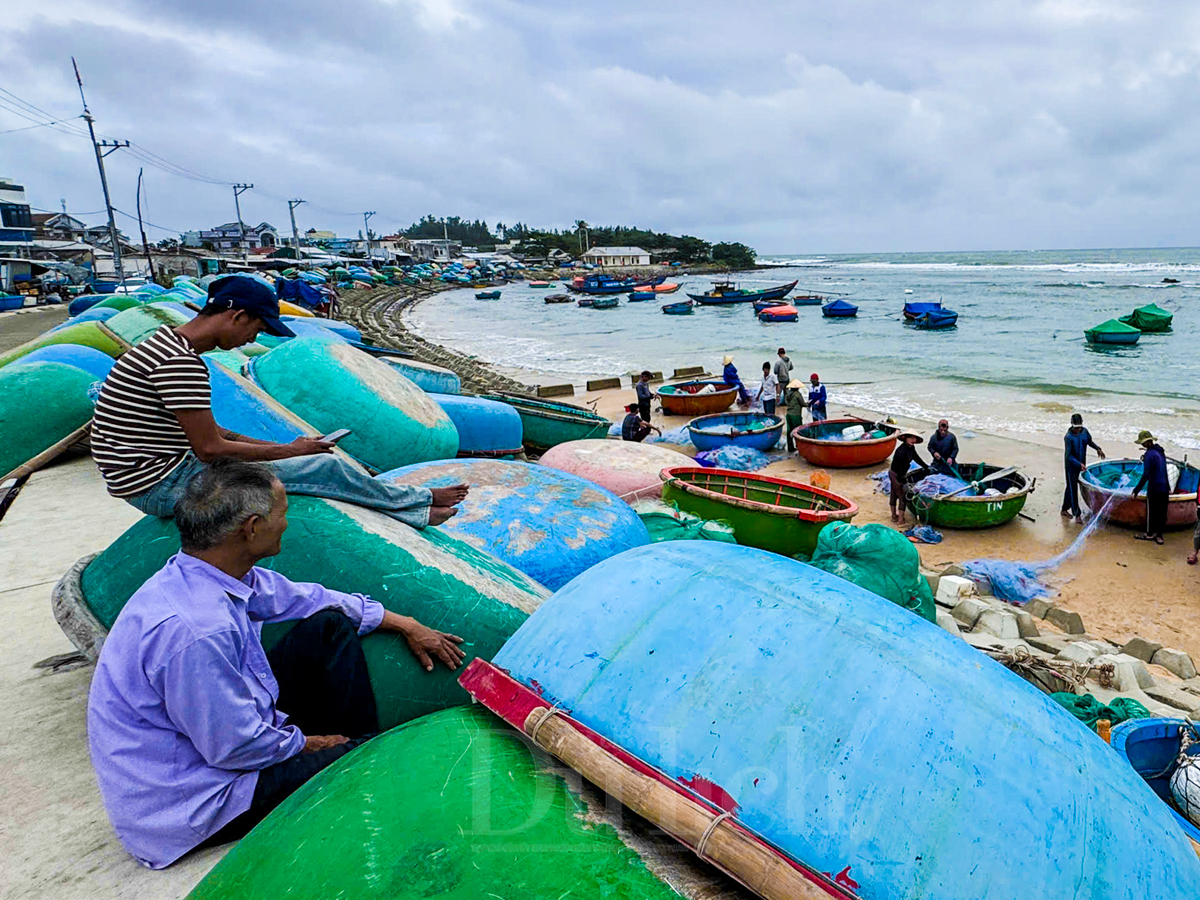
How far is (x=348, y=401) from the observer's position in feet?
22.1

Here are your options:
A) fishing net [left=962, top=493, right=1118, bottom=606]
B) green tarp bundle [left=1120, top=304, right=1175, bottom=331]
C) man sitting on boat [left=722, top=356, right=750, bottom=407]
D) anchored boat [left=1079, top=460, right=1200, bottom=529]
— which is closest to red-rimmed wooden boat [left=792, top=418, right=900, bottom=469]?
anchored boat [left=1079, top=460, right=1200, bottom=529]

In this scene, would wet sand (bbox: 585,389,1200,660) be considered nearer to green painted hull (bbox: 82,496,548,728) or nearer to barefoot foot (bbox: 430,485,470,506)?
barefoot foot (bbox: 430,485,470,506)

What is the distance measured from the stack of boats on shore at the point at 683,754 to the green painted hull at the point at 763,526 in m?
4.96

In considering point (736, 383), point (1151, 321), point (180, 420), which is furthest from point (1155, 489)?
point (1151, 321)

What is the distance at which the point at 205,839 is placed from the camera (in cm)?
231

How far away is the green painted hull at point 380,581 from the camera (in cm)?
283

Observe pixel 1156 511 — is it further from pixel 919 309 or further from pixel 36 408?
pixel 919 309

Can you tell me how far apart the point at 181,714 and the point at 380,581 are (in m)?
1.00

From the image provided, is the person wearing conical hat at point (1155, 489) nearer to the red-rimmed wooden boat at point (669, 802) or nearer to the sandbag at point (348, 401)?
the sandbag at point (348, 401)

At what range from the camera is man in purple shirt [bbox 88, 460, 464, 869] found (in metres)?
2.09

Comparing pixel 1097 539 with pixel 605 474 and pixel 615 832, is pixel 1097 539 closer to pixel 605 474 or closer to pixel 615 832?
pixel 605 474

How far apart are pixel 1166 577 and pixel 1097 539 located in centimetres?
140

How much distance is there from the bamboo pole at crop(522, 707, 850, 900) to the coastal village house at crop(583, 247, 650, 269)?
4302 inches

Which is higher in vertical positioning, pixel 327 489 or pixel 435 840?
pixel 327 489
